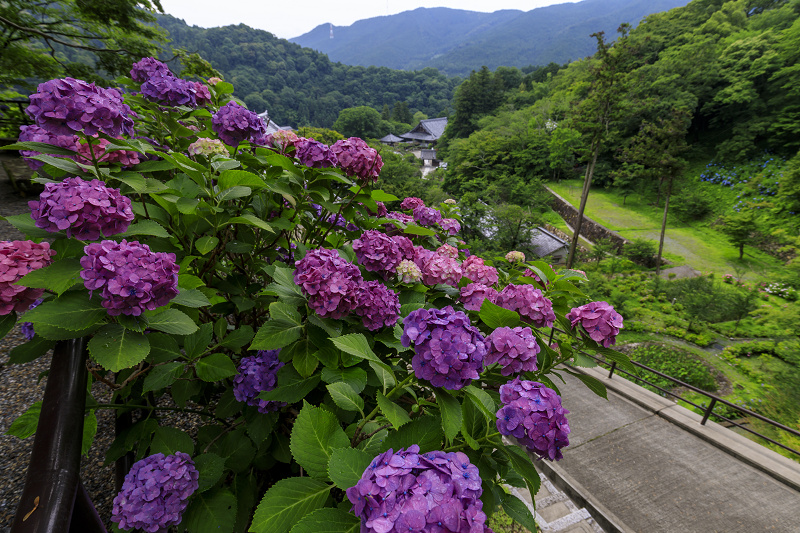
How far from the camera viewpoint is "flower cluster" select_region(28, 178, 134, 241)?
3.33ft

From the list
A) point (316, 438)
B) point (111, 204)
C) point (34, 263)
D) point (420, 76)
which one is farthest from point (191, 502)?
point (420, 76)

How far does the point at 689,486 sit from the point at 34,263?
6381mm

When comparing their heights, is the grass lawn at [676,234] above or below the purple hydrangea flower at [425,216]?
below

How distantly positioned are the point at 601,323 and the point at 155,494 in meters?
1.81

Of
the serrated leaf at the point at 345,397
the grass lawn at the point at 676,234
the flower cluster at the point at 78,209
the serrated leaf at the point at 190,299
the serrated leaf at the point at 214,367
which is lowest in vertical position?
the grass lawn at the point at 676,234

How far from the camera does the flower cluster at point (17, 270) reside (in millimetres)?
956

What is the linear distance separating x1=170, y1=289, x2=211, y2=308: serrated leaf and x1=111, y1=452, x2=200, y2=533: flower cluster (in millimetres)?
572

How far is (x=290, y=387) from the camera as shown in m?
1.28

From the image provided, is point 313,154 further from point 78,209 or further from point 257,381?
point 257,381

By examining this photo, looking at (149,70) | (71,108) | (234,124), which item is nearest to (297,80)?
(149,70)

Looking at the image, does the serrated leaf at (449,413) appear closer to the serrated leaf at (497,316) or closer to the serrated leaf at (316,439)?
the serrated leaf at (316,439)

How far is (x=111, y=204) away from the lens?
43.0 inches

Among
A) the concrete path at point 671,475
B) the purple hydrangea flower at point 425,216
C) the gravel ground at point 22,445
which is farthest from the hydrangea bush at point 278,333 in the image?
the concrete path at point 671,475

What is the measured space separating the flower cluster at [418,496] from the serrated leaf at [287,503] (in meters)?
0.26
